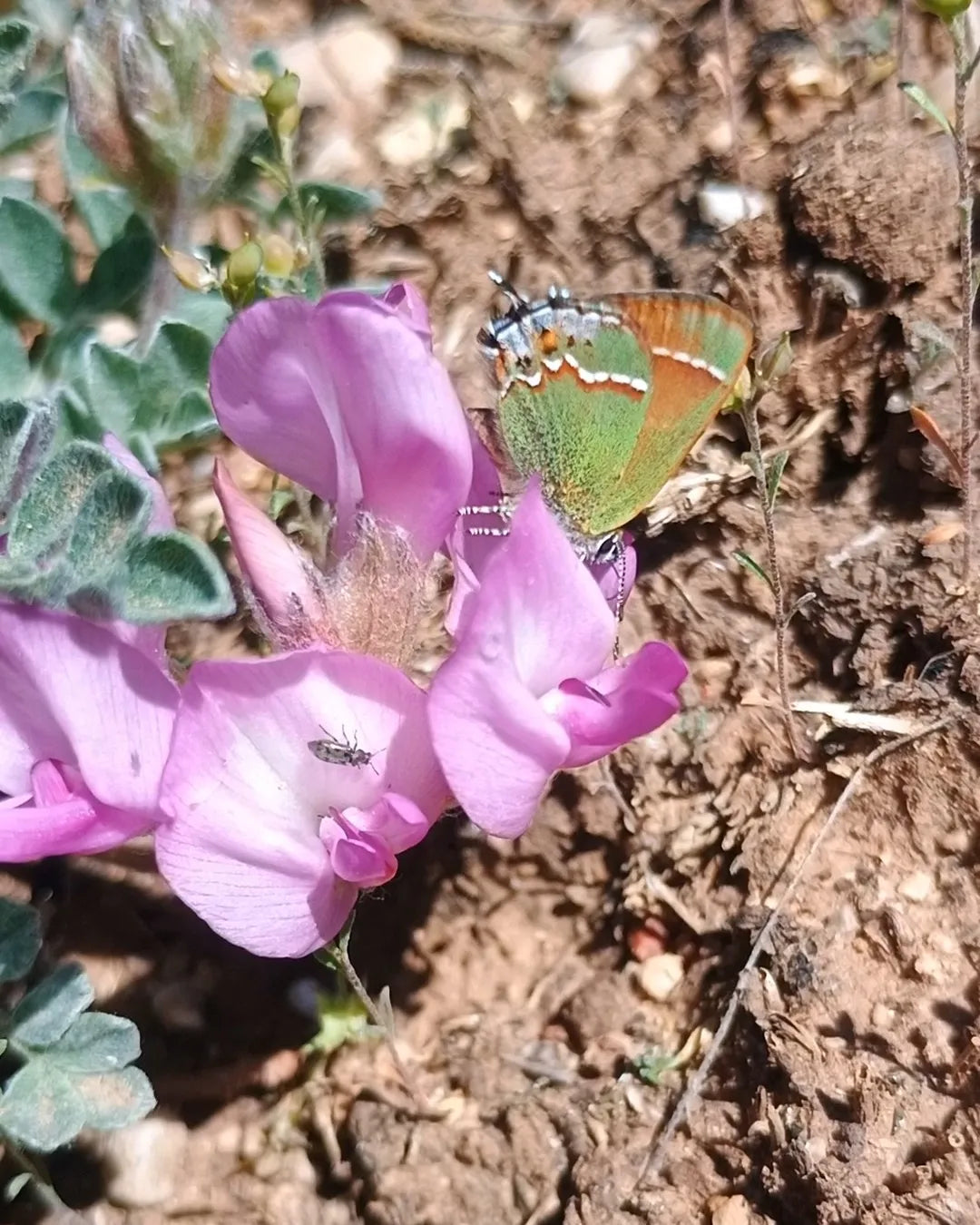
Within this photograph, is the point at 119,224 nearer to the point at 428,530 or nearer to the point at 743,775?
the point at 428,530

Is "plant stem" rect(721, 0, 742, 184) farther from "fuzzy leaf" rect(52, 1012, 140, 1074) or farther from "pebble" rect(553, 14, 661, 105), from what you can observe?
"fuzzy leaf" rect(52, 1012, 140, 1074)

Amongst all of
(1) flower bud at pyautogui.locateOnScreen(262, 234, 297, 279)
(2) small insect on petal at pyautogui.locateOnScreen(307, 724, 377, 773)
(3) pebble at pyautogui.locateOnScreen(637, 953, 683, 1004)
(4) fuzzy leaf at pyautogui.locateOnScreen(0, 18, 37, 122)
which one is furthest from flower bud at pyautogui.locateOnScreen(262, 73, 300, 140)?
(3) pebble at pyautogui.locateOnScreen(637, 953, 683, 1004)

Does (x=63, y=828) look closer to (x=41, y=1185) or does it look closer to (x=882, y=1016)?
(x=41, y=1185)

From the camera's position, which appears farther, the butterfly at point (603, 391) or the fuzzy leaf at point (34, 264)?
the fuzzy leaf at point (34, 264)

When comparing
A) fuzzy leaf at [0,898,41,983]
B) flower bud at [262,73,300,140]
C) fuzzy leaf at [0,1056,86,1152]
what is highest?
flower bud at [262,73,300,140]

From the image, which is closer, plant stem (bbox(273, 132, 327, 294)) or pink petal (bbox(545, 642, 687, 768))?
pink petal (bbox(545, 642, 687, 768))

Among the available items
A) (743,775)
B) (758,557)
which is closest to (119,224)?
(758,557)

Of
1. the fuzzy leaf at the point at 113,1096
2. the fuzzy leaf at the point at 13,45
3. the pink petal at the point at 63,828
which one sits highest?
the fuzzy leaf at the point at 13,45

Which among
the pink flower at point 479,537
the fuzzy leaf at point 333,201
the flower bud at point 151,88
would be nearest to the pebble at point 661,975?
the pink flower at point 479,537

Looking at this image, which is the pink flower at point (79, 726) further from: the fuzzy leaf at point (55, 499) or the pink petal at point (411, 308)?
the pink petal at point (411, 308)
